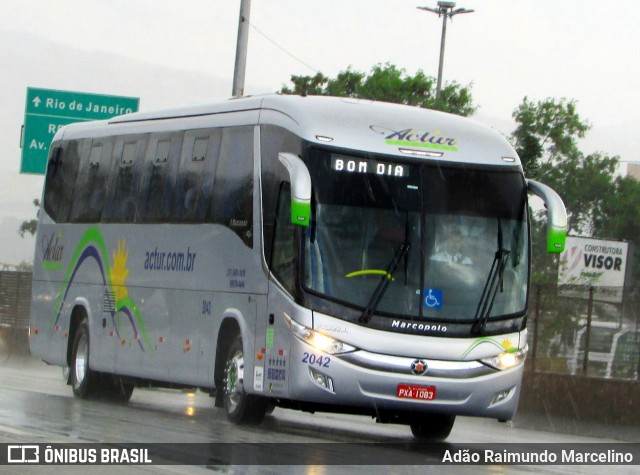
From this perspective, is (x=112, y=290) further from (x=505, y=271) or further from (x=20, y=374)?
(x=20, y=374)

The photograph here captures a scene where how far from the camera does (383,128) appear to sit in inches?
615

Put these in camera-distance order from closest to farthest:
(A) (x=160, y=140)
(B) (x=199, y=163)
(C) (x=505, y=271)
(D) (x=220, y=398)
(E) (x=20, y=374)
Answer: (C) (x=505, y=271), (D) (x=220, y=398), (B) (x=199, y=163), (A) (x=160, y=140), (E) (x=20, y=374)

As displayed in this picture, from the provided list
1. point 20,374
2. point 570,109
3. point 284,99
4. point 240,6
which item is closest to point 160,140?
point 284,99

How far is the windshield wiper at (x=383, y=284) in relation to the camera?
1466 cm

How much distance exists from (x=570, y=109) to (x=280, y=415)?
4256cm

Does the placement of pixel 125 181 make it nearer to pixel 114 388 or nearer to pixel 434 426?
pixel 114 388

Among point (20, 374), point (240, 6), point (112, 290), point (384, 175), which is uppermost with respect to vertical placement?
point (240, 6)

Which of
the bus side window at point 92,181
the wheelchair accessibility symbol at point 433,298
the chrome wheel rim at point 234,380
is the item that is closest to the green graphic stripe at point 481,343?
the wheelchair accessibility symbol at point 433,298

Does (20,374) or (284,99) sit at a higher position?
(284,99)

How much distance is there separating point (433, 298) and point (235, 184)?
9.76ft

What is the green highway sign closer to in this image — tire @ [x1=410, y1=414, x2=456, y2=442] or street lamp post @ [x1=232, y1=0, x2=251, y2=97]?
street lamp post @ [x1=232, y1=0, x2=251, y2=97]

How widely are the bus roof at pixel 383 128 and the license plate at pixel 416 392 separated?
8.08 ft

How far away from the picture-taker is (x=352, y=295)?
14727 millimetres

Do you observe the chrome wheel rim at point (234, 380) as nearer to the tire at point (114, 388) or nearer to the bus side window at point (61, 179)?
the tire at point (114, 388)
